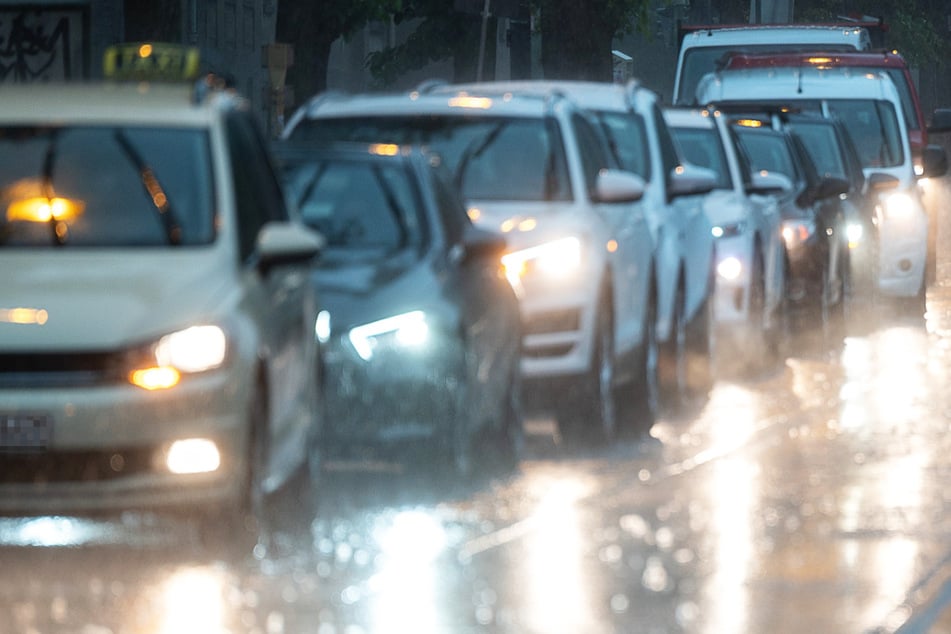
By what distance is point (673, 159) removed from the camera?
1667 cm

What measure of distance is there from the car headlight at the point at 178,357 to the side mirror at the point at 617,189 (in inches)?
193

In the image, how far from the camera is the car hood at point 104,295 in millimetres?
8930

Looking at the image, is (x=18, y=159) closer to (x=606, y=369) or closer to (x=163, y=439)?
(x=163, y=439)

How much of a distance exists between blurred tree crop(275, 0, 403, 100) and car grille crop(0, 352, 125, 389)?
2475cm

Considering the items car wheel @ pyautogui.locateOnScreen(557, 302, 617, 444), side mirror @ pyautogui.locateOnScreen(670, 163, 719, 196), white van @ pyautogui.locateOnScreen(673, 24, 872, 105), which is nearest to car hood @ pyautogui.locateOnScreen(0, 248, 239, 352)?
car wheel @ pyautogui.locateOnScreen(557, 302, 617, 444)

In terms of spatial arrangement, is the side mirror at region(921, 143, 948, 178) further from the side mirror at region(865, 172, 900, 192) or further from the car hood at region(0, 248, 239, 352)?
the car hood at region(0, 248, 239, 352)

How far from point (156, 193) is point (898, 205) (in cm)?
1757

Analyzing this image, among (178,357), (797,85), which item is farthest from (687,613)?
(797,85)

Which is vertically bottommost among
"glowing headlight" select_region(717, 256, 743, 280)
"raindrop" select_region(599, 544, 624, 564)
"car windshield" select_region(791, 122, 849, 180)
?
"car windshield" select_region(791, 122, 849, 180)

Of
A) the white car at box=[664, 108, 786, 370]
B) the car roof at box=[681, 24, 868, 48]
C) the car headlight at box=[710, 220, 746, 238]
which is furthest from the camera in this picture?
the car roof at box=[681, 24, 868, 48]

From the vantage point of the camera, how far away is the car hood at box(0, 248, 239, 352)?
29.3 feet

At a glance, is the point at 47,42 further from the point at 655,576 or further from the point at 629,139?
the point at 655,576

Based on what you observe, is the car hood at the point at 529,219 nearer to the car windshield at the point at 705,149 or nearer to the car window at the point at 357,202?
the car window at the point at 357,202

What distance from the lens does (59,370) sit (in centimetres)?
891
